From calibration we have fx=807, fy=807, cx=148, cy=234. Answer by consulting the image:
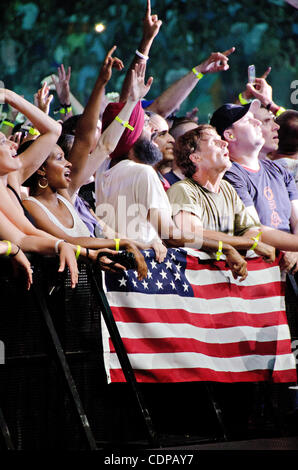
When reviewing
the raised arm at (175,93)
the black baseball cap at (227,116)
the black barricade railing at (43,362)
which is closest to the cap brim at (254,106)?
the black baseball cap at (227,116)

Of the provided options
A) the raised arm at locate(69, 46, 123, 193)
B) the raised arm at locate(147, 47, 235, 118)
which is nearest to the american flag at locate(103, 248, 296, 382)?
the raised arm at locate(69, 46, 123, 193)

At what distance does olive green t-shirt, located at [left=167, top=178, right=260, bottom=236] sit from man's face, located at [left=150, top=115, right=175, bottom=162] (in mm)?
749

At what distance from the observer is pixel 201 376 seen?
4473mm

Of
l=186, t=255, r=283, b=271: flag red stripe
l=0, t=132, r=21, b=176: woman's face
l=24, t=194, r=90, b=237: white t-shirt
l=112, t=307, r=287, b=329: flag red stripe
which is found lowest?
l=112, t=307, r=287, b=329: flag red stripe

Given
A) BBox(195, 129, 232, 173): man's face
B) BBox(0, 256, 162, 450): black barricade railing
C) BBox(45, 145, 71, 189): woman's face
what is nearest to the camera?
BBox(0, 256, 162, 450): black barricade railing

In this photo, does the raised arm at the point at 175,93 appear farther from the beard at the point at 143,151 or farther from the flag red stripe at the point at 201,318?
the flag red stripe at the point at 201,318

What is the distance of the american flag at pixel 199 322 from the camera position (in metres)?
4.31

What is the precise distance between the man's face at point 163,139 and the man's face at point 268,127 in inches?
30.1

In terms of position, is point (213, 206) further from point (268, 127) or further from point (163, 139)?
point (268, 127)

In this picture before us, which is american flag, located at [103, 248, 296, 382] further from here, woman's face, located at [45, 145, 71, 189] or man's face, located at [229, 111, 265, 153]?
man's face, located at [229, 111, 265, 153]

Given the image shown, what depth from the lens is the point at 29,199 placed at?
472cm

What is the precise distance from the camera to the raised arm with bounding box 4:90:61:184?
4.70 m

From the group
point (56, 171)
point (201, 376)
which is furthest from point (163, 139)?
point (201, 376)

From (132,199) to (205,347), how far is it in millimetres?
1157
